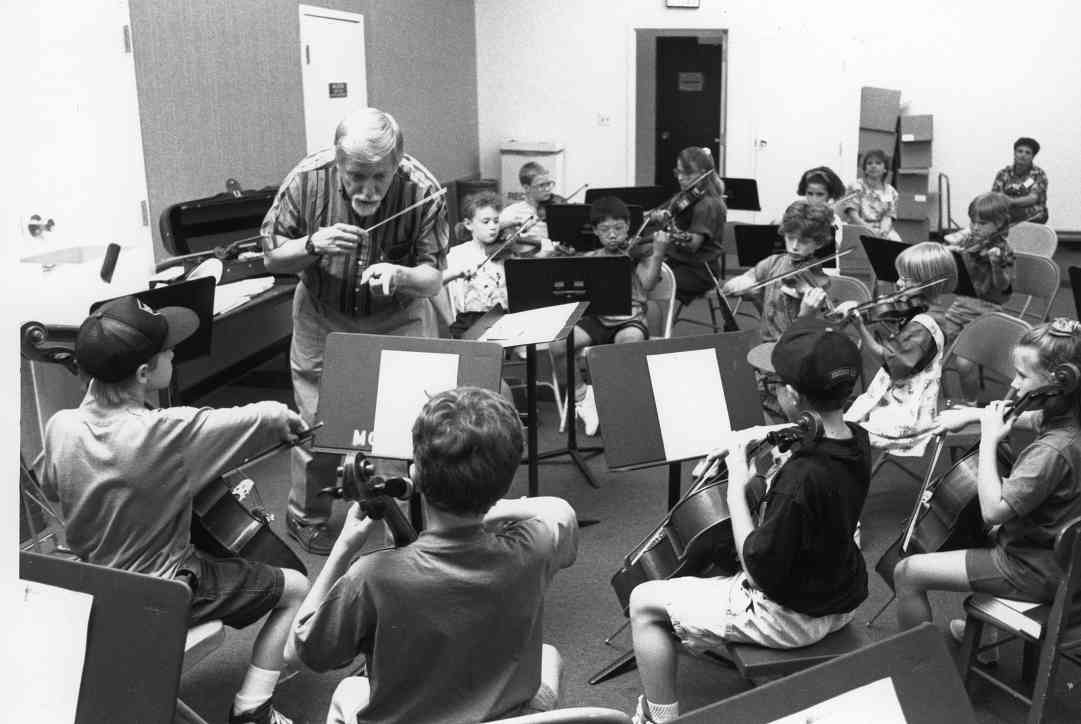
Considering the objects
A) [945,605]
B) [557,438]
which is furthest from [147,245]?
[945,605]

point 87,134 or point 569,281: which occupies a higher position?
point 87,134

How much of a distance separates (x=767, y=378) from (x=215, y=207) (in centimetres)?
270

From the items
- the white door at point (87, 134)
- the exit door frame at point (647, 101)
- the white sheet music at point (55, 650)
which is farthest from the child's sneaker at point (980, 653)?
the exit door frame at point (647, 101)

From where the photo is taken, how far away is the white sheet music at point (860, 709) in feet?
4.07

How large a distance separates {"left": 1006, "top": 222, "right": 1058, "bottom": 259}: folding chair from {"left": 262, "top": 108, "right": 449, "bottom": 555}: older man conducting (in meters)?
3.88

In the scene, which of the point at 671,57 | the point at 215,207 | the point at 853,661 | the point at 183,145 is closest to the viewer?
the point at 853,661

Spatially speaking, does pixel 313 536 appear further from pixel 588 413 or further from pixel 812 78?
pixel 812 78

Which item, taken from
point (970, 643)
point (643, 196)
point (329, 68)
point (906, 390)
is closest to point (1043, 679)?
point (970, 643)

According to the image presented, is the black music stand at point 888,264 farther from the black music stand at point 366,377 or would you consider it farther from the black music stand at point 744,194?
the black music stand at point 366,377

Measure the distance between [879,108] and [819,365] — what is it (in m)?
7.93

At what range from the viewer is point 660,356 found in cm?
304

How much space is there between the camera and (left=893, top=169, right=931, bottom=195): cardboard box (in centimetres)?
973

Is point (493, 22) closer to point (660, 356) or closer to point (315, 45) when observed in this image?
point (315, 45)

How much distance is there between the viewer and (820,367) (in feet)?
7.67
